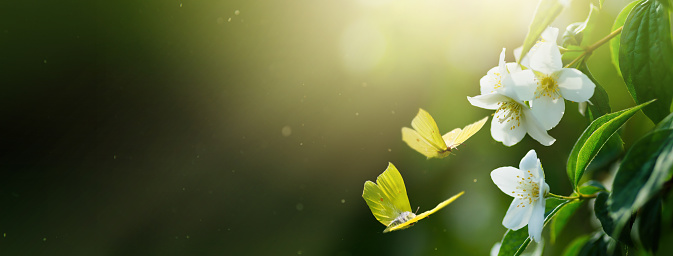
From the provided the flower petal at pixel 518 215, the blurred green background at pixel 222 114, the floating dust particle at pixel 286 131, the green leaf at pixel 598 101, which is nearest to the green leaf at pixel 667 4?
the green leaf at pixel 598 101

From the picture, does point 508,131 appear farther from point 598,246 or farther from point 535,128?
point 598,246

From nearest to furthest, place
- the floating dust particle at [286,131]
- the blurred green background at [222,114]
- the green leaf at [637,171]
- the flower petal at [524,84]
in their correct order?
1. the green leaf at [637,171]
2. the flower petal at [524,84]
3. the blurred green background at [222,114]
4. the floating dust particle at [286,131]

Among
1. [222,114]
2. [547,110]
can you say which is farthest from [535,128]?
[222,114]

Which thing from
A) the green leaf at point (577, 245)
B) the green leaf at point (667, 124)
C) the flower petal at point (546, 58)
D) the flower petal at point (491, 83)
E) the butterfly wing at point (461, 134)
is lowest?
the green leaf at point (577, 245)

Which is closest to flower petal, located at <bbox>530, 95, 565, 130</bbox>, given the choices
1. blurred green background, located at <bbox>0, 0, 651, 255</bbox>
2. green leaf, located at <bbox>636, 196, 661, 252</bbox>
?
green leaf, located at <bbox>636, 196, 661, 252</bbox>

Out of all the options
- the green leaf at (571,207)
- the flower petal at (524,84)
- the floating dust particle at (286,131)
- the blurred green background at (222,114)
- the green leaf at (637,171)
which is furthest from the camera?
the floating dust particle at (286,131)

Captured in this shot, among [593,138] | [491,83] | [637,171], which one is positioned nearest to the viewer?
[637,171]

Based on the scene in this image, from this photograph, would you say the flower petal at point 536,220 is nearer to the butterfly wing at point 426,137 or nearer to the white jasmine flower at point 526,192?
the white jasmine flower at point 526,192

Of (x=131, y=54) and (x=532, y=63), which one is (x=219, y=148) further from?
(x=532, y=63)
